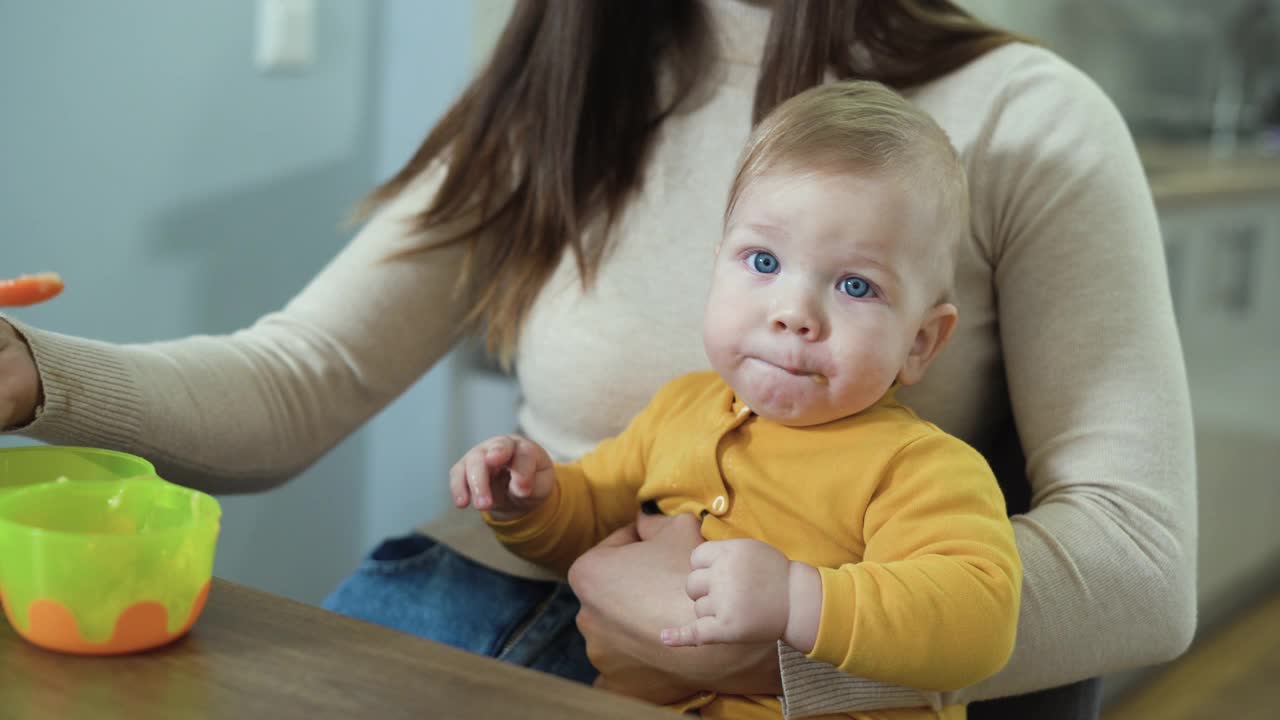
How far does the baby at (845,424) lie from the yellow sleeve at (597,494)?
26mm

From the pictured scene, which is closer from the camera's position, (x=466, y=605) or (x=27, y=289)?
(x=27, y=289)

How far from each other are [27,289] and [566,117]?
54 cm

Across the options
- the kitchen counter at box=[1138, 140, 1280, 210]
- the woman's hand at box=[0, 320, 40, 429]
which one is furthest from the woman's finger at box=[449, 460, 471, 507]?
the kitchen counter at box=[1138, 140, 1280, 210]

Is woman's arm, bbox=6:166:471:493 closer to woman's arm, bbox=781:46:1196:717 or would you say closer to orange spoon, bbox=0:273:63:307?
orange spoon, bbox=0:273:63:307

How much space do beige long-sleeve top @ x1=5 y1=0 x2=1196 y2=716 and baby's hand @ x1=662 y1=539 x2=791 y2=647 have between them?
0.11 metres

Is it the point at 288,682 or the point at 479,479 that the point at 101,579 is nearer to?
the point at 288,682

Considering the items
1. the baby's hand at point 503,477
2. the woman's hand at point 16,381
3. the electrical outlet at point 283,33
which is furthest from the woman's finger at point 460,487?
the electrical outlet at point 283,33

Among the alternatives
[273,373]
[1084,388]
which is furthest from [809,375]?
[273,373]

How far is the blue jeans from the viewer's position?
110 cm

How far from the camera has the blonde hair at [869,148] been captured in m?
0.90

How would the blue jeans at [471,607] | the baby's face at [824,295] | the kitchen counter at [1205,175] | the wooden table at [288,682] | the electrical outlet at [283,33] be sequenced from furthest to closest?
the kitchen counter at [1205,175]
the electrical outlet at [283,33]
the blue jeans at [471,607]
the baby's face at [824,295]
the wooden table at [288,682]

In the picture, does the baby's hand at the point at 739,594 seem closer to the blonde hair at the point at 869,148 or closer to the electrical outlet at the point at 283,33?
the blonde hair at the point at 869,148

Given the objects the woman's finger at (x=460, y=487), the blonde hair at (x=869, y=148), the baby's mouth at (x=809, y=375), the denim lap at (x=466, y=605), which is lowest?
the denim lap at (x=466, y=605)

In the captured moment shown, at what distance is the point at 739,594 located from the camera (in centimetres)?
74
